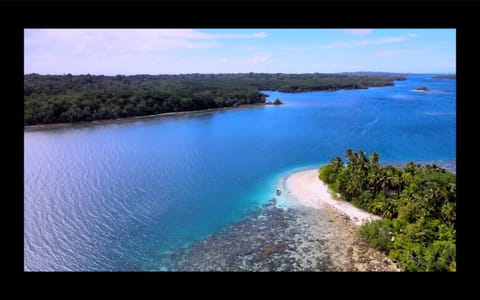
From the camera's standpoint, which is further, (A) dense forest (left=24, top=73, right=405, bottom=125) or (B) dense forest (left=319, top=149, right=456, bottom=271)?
(A) dense forest (left=24, top=73, right=405, bottom=125)

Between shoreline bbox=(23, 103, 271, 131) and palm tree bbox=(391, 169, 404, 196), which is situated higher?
shoreline bbox=(23, 103, 271, 131)

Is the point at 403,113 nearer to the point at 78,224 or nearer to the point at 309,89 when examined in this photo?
the point at 309,89

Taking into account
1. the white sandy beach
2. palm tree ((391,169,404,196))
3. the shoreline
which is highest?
the shoreline

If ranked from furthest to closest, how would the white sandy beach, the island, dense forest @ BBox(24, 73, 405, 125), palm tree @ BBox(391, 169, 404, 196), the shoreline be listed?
dense forest @ BBox(24, 73, 405, 125) → the shoreline → palm tree @ BBox(391, 169, 404, 196) → the white sandy beach → the island

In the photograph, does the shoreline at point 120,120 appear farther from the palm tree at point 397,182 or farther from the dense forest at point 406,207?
the palm tree at point 397,182

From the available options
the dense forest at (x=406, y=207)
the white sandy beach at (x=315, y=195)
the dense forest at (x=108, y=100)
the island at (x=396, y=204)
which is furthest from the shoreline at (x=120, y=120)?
the dense forest at (x=406, y=207)

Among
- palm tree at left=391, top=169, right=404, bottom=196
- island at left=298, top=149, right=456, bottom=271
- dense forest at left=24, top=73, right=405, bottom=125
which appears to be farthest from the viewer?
dense forest at left=24, top=73, right=405, bottom=125

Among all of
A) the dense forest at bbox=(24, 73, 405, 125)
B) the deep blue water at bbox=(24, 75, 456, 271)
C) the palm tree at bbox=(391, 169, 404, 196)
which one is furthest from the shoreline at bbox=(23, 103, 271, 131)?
the palm tree at bbox=(391, 169, 404, 196)

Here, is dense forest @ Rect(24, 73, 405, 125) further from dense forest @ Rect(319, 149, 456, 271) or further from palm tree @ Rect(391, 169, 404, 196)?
palm tree @ Rect(391, 169, 404, 196)
